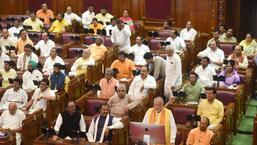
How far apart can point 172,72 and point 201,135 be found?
251 cm

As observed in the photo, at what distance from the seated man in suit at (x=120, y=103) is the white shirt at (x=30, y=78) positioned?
2074 millimetres

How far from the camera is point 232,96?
935 cm

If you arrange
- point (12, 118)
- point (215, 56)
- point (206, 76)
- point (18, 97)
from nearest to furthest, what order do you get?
point (12, 118), point (18, 97), point (206, 76), point (215, 56)

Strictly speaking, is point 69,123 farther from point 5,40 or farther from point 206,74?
point 5,40

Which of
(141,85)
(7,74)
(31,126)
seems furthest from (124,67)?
(31,126)

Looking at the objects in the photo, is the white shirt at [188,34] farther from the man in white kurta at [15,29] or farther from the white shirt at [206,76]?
the man in white kurta at [15,29]

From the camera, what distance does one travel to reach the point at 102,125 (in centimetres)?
803

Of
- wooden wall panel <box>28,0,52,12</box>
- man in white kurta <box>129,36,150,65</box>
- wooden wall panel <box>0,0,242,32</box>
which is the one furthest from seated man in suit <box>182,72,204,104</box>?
wooden wall panel <box>28,0,52,12</box>

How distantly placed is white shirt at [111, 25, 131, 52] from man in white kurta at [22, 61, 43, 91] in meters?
2.57

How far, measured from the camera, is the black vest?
26.6 ft

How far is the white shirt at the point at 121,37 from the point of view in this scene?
41.0 feet

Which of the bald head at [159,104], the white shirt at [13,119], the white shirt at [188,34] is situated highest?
the white shirt at [188,34]

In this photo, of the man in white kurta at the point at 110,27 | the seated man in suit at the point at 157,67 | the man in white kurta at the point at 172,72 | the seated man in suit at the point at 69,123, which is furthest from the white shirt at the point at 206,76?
the man in white kurta at the point at 110,27

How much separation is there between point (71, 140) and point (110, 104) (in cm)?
144
